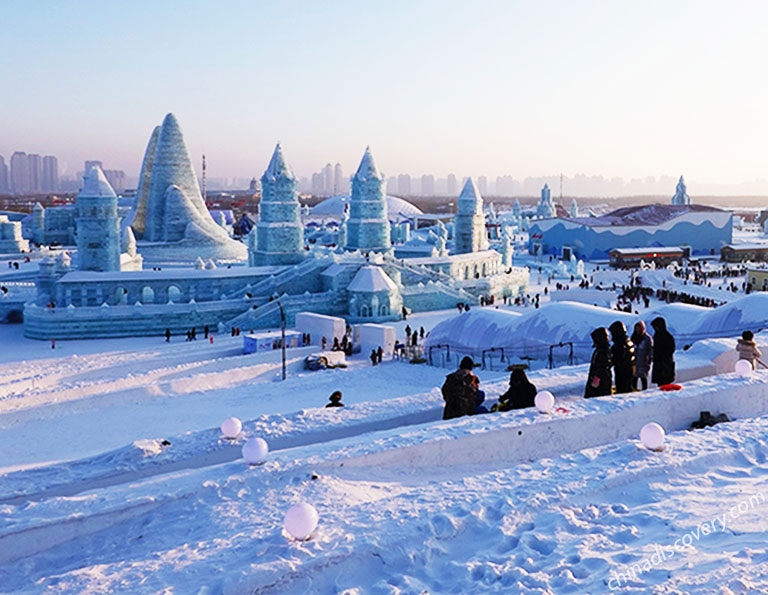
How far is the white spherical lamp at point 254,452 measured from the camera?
6062 mm

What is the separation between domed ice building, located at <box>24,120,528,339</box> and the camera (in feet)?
95.6

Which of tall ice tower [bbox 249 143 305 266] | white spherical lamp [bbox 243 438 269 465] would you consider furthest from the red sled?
tall ice tower [bbox 249 143 305 266]

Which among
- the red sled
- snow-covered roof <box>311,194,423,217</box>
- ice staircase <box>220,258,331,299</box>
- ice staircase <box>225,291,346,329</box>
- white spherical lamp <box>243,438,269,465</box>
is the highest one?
snow-covered roof <box>311,194,423,217</box>

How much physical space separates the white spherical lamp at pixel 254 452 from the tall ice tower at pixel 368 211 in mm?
31810

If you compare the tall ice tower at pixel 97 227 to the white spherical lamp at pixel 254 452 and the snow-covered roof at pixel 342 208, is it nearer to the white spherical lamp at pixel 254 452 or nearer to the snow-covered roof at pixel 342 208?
the white spherical lamp at pixel 254 452

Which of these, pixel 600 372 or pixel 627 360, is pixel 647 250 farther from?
pixel 600 372

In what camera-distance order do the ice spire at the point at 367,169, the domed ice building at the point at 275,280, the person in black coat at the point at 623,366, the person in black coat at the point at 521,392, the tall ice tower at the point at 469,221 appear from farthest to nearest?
the tall ice tower at the point at 469,221, the ice spire at the point at 367,169, the domed ice building at the point at 275,280, the person in black coat at the point at 623,366, the person in black coat at the point at 521,392

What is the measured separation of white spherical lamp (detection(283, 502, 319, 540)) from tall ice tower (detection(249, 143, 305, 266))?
3135 centimetres

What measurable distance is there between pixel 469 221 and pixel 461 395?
35885 mm

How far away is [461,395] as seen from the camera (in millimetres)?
7535

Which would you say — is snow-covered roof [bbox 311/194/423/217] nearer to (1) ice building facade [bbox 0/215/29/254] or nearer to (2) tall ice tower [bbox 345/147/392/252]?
(1) ice building facade [bbox 0/215/29/254]

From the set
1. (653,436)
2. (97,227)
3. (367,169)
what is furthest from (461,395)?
(367,169)

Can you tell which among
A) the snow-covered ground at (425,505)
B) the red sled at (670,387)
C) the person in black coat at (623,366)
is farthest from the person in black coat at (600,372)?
the red sled at (670,387)

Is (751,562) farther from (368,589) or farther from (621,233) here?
(621,233)
